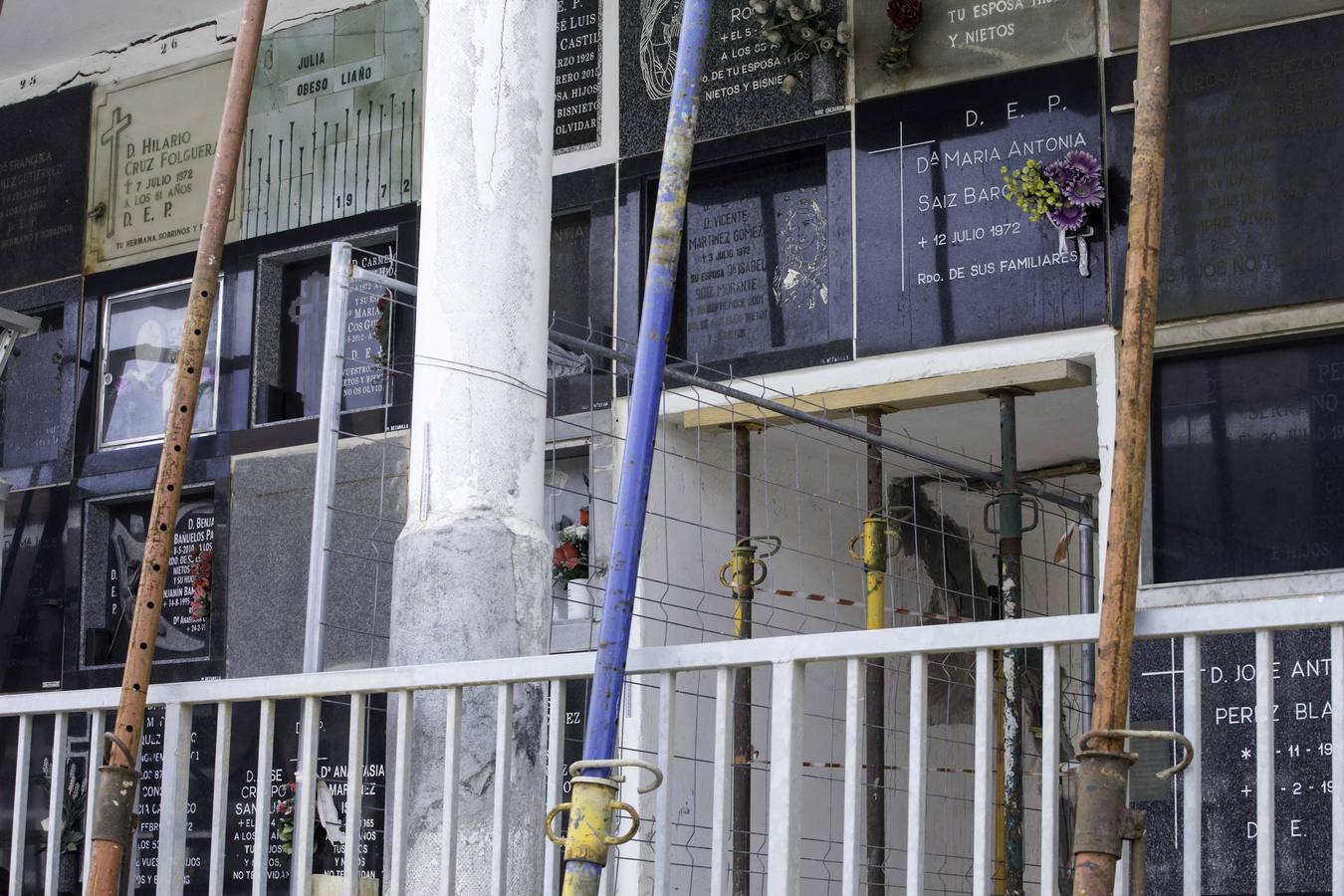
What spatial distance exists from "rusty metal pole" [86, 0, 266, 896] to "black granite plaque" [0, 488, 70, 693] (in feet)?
17.2

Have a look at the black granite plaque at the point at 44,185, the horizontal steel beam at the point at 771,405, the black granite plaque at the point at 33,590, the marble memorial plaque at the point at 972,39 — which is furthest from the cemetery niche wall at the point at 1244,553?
the black granite plaque at the point at 44,185

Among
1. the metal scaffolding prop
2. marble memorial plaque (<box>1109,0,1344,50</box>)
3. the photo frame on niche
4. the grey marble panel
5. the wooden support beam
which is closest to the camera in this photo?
the metal scaffolding prop

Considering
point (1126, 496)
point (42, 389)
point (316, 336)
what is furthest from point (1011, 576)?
point (42, 389)

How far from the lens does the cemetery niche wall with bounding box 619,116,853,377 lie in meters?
7.43

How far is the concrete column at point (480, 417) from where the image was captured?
4.35 m

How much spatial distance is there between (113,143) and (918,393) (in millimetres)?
4776

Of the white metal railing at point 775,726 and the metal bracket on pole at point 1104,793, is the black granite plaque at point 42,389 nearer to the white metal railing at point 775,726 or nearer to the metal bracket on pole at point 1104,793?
the white metal railing at point 775,726

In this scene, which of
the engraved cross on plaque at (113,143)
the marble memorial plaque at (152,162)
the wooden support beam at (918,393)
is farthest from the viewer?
the engraved cross on plaque at (113,143)

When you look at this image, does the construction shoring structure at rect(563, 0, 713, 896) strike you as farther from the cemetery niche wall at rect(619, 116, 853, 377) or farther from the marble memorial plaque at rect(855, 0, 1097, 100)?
the cemetery niche wall at rect(619, 116, 853, 377)

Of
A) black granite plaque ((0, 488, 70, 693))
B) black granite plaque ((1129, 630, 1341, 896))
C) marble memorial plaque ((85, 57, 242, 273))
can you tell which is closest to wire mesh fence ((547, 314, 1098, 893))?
black granite plaque ((1129, 630, 1341, 896))

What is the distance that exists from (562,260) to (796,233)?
3.88ft

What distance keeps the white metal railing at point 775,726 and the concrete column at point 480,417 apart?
0.56m

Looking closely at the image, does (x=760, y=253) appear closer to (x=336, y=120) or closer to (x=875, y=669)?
(x=875, y=669)

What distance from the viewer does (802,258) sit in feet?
24.9
